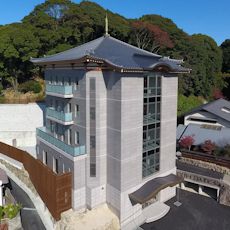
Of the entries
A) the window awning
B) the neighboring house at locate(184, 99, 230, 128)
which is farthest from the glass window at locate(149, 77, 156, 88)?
the neighboring house at locate(184, 99, 230, 128)

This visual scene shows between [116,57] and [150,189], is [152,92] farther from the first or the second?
[150,189]

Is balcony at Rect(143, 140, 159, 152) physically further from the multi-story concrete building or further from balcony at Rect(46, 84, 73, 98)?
balcony at Rect(46, 84, 73, 98)

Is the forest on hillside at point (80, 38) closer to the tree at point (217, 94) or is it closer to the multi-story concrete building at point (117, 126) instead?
the tree at point (217, 94)

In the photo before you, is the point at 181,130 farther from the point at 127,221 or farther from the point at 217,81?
the point at 217,81

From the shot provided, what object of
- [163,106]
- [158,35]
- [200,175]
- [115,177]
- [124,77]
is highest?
[158,35]

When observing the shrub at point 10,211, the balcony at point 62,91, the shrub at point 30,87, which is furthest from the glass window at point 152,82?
the shrub at point 30,87

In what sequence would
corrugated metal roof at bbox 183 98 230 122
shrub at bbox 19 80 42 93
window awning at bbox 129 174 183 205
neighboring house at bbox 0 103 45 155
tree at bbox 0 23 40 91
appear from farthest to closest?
shrub at bbox 19 80 42 93, tree at bbox 0 23 40 91, neighboring house at bbox 0 103 45 155, corrugated metal roof at bbox 183 98 230 122, window awning at bbox 129 174 183 205

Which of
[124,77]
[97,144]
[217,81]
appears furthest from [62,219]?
[217,81]
